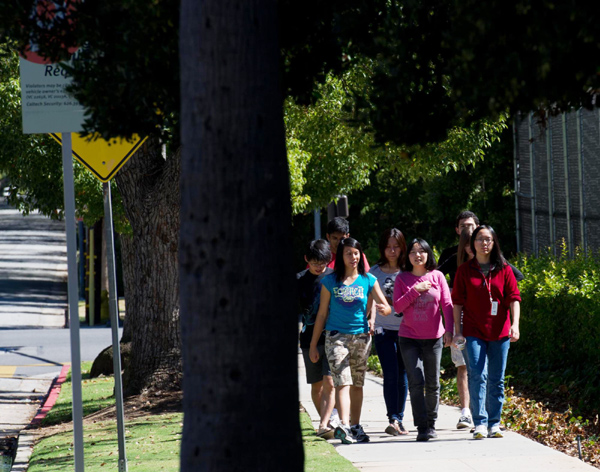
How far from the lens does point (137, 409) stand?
10.4m

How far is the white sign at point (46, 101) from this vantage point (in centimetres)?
607

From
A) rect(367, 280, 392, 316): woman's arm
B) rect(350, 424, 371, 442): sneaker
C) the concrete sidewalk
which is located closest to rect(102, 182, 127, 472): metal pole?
the concrete sidewalk

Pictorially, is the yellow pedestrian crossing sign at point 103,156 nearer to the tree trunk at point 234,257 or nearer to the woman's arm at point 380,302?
the woman's arm at point 380,302

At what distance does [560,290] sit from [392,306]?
10.1ft

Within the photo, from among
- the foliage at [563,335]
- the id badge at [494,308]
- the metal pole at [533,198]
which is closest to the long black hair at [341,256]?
the id badge at [494,308]

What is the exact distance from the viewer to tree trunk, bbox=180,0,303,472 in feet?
12.2

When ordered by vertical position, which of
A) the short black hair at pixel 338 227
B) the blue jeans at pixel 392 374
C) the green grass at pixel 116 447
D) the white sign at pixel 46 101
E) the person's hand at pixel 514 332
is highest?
the white sign at pixel 46 101

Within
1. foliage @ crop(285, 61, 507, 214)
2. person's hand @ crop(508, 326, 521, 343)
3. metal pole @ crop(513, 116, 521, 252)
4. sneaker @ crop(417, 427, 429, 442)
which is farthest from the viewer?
metal pole @ crop(513, 116, 521, 252)

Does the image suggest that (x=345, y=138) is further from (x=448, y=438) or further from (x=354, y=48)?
(x=354, y=48)

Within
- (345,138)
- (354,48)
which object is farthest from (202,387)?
(345,138)

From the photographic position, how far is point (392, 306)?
28.5 ft

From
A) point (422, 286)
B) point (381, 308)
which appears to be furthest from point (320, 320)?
point (422, 286)

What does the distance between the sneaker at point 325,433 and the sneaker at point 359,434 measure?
→ 235 millimetres

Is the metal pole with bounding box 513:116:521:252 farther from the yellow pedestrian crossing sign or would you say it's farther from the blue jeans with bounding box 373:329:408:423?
the yellow pedestrian crossing sign
